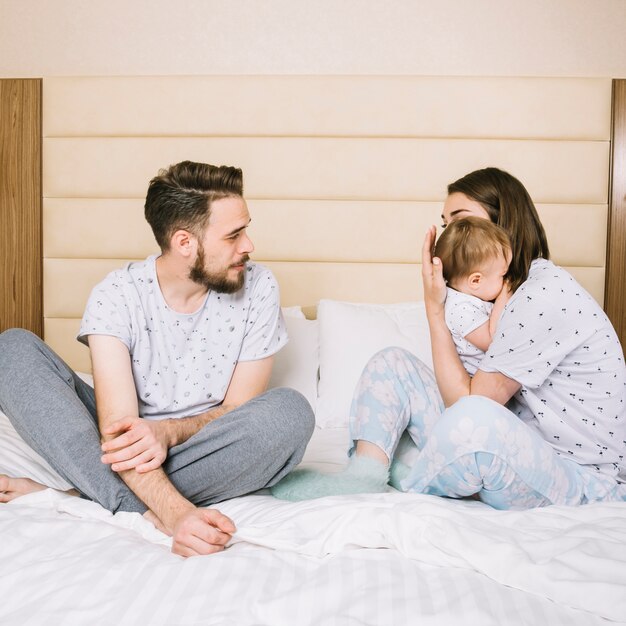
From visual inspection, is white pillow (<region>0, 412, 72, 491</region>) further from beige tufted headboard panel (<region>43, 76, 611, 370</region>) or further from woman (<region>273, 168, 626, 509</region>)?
beige tufted headboard panel (<region>43, 76, 611, 370</region>)

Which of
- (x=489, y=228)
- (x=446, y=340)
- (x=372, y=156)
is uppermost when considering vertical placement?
(x=372, y=156)

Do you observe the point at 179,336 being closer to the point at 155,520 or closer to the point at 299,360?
the point at 155,520

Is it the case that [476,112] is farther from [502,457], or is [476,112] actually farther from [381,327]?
[502,457]

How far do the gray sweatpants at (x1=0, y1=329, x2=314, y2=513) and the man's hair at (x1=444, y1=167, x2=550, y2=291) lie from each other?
62 centimetres

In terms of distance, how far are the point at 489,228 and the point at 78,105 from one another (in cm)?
177

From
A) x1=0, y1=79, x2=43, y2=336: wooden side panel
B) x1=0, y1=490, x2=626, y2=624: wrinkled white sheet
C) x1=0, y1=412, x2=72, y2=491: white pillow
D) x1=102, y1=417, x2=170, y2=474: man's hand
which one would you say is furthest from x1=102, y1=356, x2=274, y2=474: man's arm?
x1=0, y1=79, x2=43, y2=336: wooden side panel

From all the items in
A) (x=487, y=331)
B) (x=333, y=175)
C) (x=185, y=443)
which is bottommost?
(x=185, y=443)

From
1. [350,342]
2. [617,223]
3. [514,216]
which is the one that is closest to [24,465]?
[350,342]

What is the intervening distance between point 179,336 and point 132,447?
0.42 meters

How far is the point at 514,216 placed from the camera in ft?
5.53

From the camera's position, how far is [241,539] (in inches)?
48.7

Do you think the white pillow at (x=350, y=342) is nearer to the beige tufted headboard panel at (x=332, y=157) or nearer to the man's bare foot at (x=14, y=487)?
the beige tufted headboard panel at (x=332, y=157)

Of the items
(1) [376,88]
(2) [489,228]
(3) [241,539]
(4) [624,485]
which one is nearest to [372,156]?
(1) [376,88]

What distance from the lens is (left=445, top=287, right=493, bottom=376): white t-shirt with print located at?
1.66 metres
